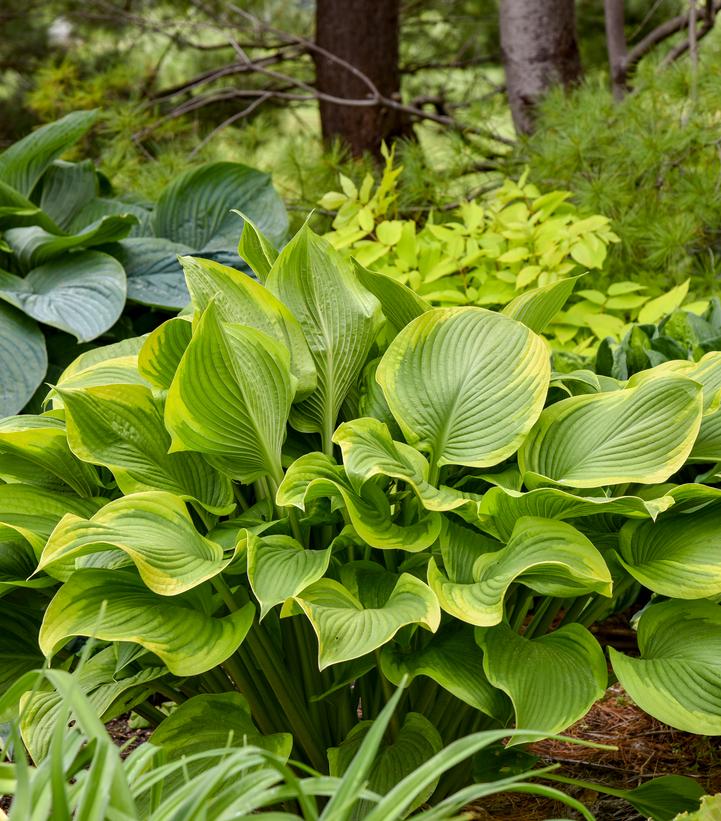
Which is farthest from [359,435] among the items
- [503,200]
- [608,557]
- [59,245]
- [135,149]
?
[135,149]

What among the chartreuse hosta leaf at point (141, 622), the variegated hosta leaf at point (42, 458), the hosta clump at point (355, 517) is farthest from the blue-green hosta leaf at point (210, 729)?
the variegated hosta leaf at point (42, 458)

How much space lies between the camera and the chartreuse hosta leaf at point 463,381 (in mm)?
1205

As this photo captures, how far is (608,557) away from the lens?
4.24 feet

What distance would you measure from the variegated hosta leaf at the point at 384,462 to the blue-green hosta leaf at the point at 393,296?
267mm

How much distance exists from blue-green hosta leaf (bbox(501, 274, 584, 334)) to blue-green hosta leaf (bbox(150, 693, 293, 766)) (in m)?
0.66

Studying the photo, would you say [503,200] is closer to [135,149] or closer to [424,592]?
[135,149]

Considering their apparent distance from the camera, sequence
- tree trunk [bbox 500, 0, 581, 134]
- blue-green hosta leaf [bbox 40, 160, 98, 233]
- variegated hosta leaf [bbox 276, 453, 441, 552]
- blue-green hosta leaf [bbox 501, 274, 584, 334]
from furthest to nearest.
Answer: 1. tree trunk [bbox 500, 0, 581, 134]
2. blue-green hosta leaf [bbox 40, 160, 98, 233]
3. blue-green hosta leaf [bbox 501, 274, 584, 334]
4. variegated hosta leaf [bbox 276, 453, 441, 552]

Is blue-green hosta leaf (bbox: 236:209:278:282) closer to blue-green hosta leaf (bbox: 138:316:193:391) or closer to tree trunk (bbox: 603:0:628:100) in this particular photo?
blue-green hosta leaf (bbox: 138:316:193:391)

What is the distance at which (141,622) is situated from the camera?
44.8 inches

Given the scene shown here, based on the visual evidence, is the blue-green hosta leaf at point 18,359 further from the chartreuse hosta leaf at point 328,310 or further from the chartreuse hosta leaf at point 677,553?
the chartreuse hosta leaf at point 677,553

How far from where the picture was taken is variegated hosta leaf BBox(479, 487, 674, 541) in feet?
3.65

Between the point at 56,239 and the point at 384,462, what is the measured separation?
5.15 ft

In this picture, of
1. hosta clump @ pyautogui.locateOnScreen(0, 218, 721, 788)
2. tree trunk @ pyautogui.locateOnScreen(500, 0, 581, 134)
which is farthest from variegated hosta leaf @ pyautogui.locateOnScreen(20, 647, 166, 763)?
tree trunk @ pyautogui.locateOnScreen(500, 0, 581, 134)

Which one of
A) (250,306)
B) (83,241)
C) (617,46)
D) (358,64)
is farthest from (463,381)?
(358,64)
